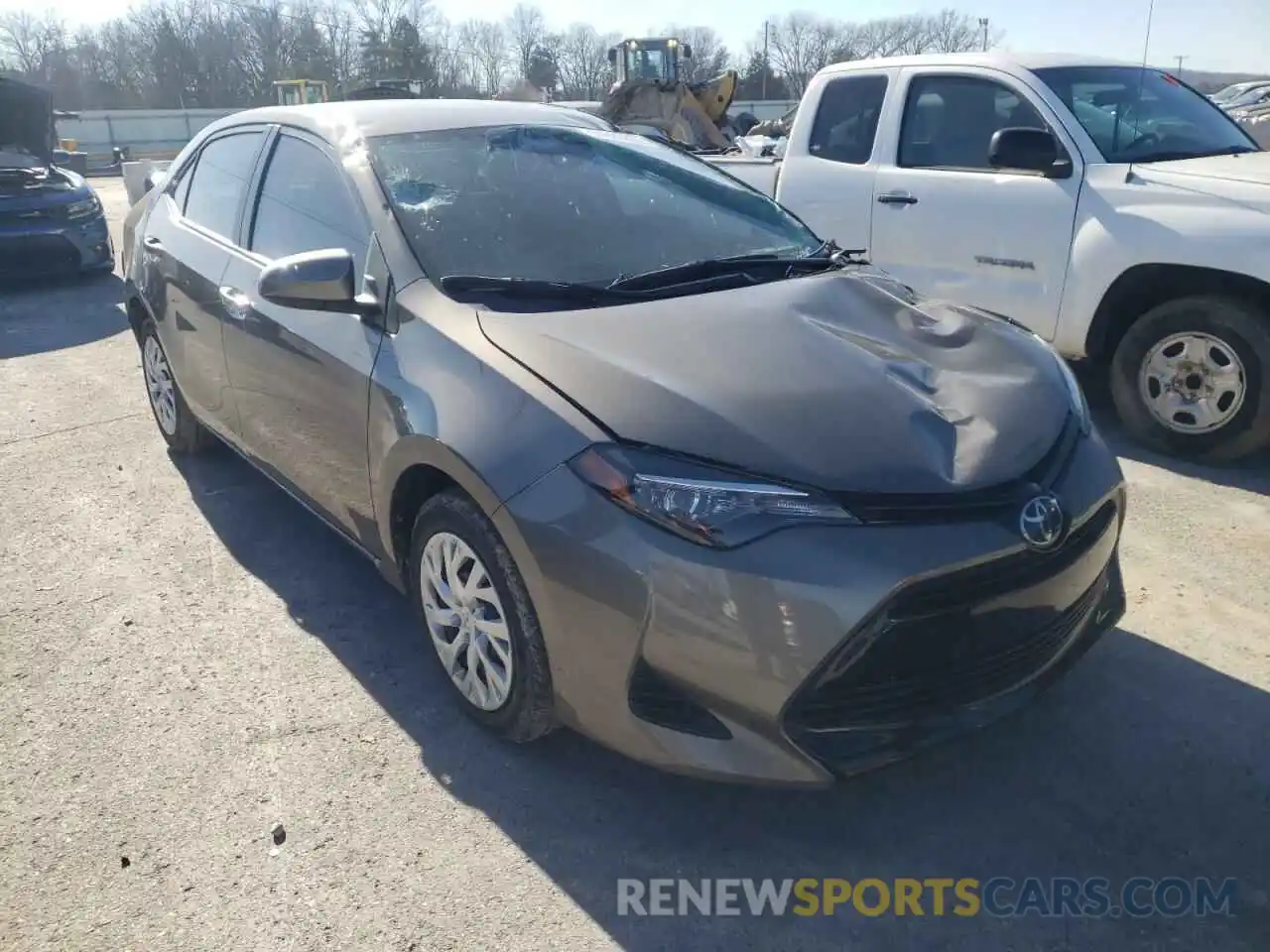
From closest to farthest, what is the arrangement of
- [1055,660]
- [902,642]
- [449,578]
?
[902,642] → [1055,660] → [449,578]

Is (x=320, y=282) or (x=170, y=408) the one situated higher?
(x=320, y=282)

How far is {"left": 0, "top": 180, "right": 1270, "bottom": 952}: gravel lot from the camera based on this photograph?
2.29m

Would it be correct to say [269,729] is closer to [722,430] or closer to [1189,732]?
[722,430]

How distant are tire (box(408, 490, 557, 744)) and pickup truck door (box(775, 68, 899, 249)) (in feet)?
12.3

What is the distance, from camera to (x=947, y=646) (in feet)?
7.40

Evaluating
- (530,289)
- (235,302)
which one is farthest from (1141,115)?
(235,302)

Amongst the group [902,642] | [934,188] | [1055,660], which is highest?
[934,188]

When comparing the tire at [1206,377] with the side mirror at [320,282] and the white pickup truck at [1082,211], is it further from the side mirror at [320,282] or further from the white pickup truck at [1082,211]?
the side mirror at [320,282]

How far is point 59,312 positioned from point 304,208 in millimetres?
6724

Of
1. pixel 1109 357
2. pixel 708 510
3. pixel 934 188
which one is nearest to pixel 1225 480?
pixel 1109 357

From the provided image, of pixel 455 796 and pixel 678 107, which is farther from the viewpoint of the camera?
pixel 678 107

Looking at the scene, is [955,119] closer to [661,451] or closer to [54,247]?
[661,451]

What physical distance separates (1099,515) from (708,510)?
1.10 m

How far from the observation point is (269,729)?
9.80ft
